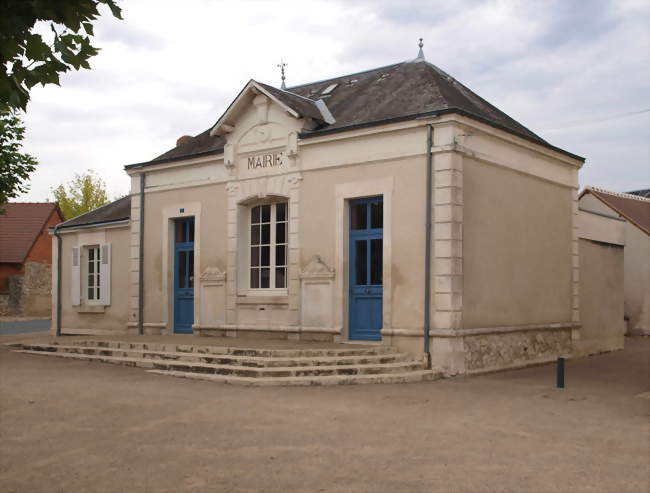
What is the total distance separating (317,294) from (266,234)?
202 cm

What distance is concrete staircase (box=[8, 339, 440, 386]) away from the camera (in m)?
10.4

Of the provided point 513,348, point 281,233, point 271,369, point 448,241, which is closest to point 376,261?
point 448,241

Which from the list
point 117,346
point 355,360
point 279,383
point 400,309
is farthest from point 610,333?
point 117,346

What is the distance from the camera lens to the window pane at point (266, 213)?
14.4 m

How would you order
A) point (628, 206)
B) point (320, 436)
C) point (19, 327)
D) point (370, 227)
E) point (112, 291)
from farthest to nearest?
point (19, 327) < point (628, 206) < point (112, 291) < point (370, 227) < point (320, 436)

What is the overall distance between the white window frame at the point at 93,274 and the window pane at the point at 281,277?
6051mm

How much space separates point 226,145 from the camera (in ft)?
48.2

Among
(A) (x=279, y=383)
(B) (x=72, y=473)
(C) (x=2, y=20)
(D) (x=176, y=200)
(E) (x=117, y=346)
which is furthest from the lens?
(D) (x=176, y=200)

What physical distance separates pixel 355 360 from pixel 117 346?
467cm

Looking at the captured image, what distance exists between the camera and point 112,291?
17.4 m

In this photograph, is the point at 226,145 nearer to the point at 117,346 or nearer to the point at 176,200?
the point at 176,200

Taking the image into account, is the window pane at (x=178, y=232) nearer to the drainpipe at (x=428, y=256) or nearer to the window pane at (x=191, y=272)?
the window pane at (x=191, y=272)

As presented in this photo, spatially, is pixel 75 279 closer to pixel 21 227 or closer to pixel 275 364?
pixel 275 364

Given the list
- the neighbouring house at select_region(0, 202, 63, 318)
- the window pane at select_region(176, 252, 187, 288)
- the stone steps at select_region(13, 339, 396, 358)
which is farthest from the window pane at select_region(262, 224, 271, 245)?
the neighbouring house at select_region(0, 202, 63, 318)
